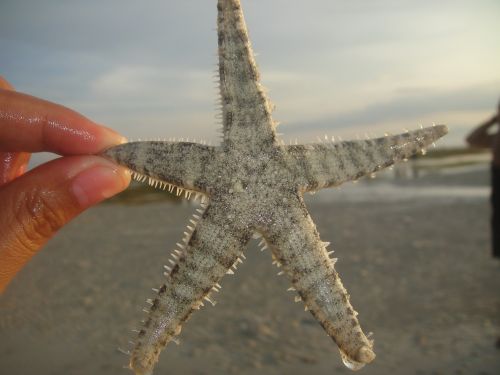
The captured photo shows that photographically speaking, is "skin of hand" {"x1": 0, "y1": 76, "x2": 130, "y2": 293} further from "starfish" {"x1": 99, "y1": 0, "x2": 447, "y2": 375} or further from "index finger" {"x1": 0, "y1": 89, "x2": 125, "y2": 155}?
A: "starfish" {"x1": 99, "y1": 0, "x2": 447, "y2": 375}

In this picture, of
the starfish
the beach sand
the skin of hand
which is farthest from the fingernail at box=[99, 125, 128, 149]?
the beach sand

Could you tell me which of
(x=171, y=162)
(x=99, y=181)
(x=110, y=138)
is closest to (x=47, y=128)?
(x=110, y=138)

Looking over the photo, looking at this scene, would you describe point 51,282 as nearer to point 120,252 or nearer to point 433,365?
point 120,252

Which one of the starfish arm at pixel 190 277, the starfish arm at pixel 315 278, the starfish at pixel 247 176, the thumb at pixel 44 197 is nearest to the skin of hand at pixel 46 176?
the thumb at pixel 44 197

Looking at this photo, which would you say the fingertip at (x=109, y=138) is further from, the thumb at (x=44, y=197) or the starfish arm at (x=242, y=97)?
the starfish arm at (x=242, y=97)

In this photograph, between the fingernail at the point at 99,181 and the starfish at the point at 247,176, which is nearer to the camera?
the starfish at the point at 247,176

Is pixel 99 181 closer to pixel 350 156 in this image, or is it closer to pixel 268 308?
pixel 350 156

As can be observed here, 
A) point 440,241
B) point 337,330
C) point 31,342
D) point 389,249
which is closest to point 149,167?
point 337,330
